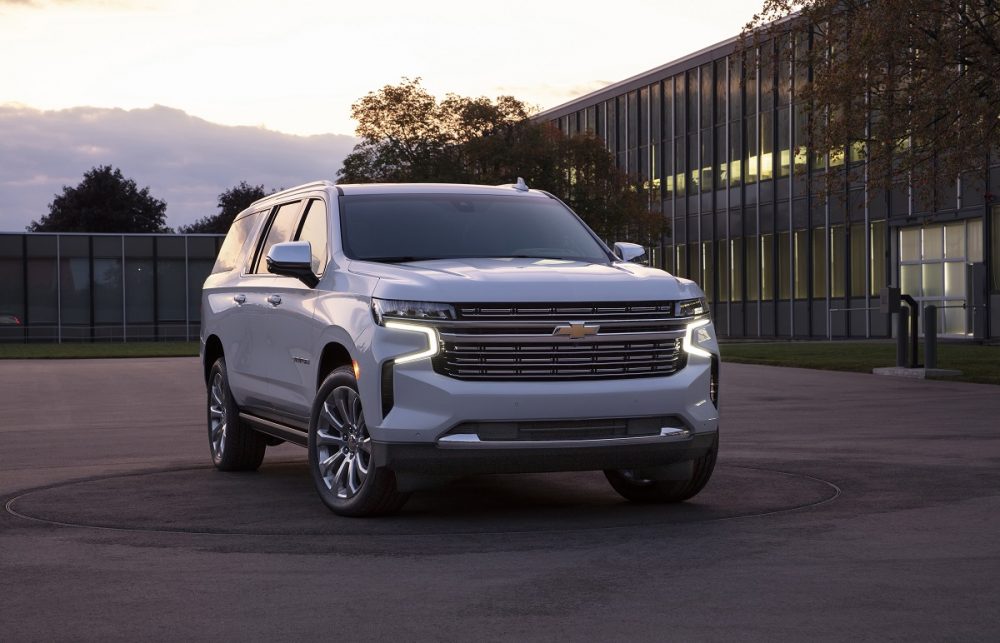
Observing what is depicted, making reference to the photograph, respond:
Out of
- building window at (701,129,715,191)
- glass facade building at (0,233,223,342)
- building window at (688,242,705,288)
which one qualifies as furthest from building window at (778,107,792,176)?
glass facade building at (0,233,223,342)

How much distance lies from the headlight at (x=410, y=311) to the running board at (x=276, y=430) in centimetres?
140

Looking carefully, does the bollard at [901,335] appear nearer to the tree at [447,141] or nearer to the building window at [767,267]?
the tree at [447,141]

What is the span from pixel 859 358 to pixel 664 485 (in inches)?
922

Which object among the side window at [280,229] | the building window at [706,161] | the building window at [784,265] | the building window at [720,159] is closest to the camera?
the side window at [280,229]

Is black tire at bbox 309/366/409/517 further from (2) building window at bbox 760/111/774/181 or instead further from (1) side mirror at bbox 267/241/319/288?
(2) building window at bbox 760/111/774/181

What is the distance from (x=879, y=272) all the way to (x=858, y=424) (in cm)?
3502

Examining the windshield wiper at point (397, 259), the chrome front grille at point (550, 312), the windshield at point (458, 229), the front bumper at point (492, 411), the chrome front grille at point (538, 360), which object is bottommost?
the front bumper at point (492, 411)

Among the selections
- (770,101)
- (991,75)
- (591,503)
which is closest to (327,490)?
(591,503)

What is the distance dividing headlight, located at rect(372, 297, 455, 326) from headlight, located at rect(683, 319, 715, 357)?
1403 mm

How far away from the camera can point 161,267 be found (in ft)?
220

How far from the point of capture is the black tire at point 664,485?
8703mm

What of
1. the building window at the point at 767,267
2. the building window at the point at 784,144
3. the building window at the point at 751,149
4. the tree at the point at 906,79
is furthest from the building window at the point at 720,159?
the tree at the point at 906,79

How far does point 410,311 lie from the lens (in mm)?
7969

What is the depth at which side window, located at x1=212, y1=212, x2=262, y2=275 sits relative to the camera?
11.5 m
